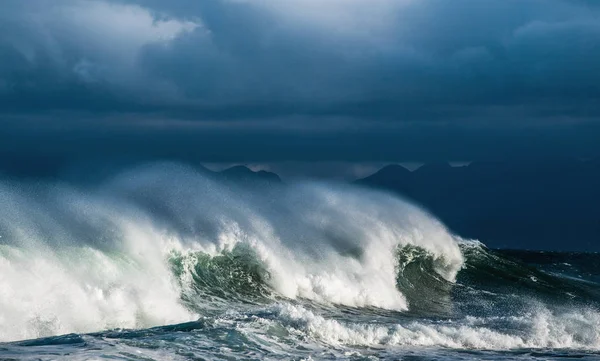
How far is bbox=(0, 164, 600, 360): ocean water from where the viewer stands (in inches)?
714

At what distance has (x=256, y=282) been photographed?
88.3 feet

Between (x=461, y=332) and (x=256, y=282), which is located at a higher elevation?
(x=256, y=282)

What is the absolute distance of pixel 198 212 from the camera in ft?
100

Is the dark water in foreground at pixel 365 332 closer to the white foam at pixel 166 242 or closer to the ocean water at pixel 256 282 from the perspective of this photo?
the ocean water at pixel 256 282

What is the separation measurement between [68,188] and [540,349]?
17334 millimetres

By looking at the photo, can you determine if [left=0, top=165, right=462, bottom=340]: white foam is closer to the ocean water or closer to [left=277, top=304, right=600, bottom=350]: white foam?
the ocean water

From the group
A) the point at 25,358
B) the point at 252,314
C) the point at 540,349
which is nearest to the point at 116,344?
the point at 25,358

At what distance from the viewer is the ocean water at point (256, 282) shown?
59.5 ft

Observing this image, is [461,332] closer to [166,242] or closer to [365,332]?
[365,332]

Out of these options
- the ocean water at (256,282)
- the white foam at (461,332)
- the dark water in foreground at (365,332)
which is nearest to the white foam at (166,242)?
the ocean water at (256,282)

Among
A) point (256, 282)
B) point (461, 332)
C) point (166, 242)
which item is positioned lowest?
point (461, 332)

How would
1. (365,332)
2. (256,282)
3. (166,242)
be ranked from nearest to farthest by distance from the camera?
1. (365,332)
2. (166,242)
3. (256,282)

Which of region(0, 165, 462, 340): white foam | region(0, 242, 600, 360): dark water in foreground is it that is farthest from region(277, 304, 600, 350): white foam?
region(0, 165, 462, 340): white foam

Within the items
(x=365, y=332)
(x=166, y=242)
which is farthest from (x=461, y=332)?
(x=166, y=242)
